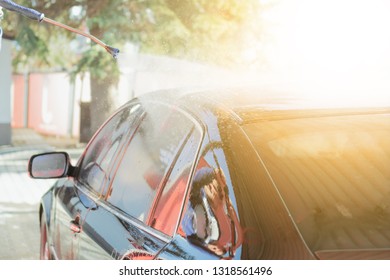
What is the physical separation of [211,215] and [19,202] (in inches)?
247

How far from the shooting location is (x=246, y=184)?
6.63 ft

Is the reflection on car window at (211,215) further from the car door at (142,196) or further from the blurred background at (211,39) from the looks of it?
the blurred background at (211,39)

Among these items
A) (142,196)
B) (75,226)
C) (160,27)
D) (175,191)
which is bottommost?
(75,226)

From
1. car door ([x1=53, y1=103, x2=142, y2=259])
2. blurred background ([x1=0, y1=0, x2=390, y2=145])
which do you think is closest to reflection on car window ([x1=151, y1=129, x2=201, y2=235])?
car door ([x1=53, y1=103, x2=142, y2=259])

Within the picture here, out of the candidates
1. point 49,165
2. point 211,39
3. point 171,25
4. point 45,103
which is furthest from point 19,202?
point 45,103

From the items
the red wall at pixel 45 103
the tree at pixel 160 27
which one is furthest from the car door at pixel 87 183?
the red wall at pixel 45 103

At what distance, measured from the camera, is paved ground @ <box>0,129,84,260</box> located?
580 centimetres

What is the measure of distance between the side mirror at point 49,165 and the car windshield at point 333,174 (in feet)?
4.89

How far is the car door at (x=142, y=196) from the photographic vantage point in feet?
7.73

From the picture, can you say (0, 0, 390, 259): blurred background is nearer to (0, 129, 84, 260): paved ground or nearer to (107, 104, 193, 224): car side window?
(0, 129, 84, 260): paved ground

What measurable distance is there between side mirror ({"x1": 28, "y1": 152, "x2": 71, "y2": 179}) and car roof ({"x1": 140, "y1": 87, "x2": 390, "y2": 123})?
1023mm

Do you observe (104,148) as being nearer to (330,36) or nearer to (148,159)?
(148,159)

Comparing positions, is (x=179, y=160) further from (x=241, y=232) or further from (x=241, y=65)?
(x=241, y=65)
